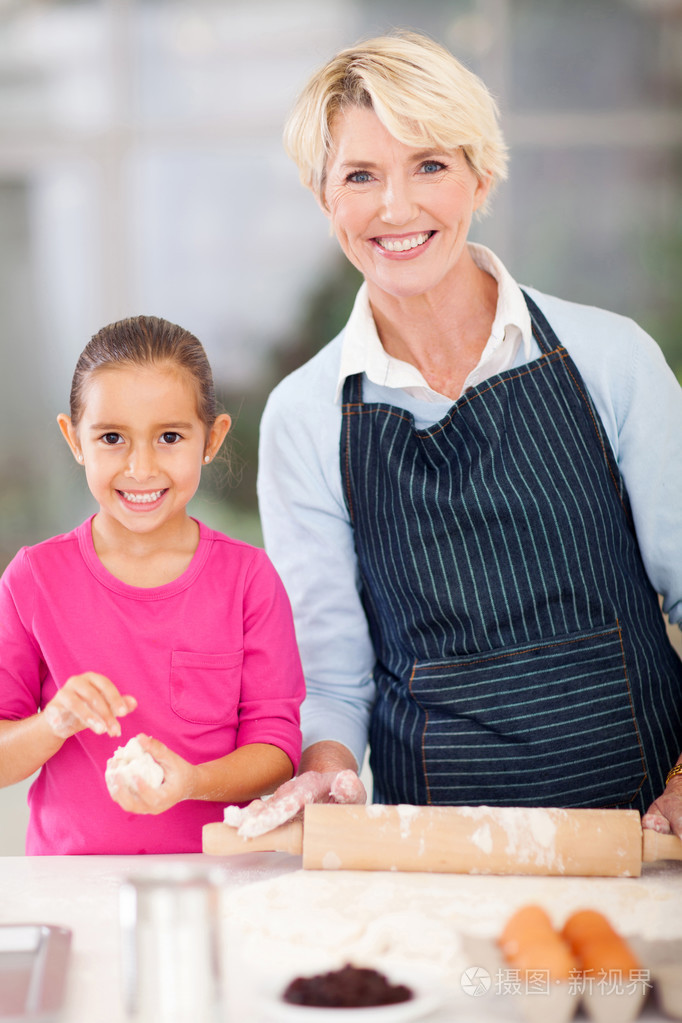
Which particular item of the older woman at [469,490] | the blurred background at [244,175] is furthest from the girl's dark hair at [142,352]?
the blurred background at [244,175]

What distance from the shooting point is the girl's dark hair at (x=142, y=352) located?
1277 mm

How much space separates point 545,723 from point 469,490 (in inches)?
13.3

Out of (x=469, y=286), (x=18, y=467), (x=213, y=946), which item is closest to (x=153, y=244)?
(x=18, y=467)

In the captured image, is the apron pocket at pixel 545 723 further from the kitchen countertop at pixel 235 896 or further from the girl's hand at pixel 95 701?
the girl's hand at pixel 95 701

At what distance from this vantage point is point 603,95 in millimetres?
5074

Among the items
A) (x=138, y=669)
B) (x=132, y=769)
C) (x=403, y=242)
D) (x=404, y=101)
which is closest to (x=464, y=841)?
(x=132, y=769)

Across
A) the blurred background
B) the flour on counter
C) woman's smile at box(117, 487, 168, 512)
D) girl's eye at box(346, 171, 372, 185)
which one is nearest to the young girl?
woman's smile at box(117, 487, 168, 512)

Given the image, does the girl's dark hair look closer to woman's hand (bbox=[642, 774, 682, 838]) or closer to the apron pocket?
the apron pocket

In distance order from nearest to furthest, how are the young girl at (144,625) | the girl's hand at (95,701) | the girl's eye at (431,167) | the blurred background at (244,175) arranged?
the girl's hand at (95,701) < the young girl at (144,625) < the girl's eye at (431,167) < the blurred background at (244,175)

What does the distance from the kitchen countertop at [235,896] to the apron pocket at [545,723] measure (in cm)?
33

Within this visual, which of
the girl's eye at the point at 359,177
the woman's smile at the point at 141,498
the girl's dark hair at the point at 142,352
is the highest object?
the girl's eye at the point at 359,177

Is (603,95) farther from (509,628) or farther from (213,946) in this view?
(213,946)

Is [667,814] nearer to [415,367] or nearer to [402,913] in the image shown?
[402,913]

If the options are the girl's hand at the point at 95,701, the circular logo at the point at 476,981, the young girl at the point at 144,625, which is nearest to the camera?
the circular logo at the point at 476,981
